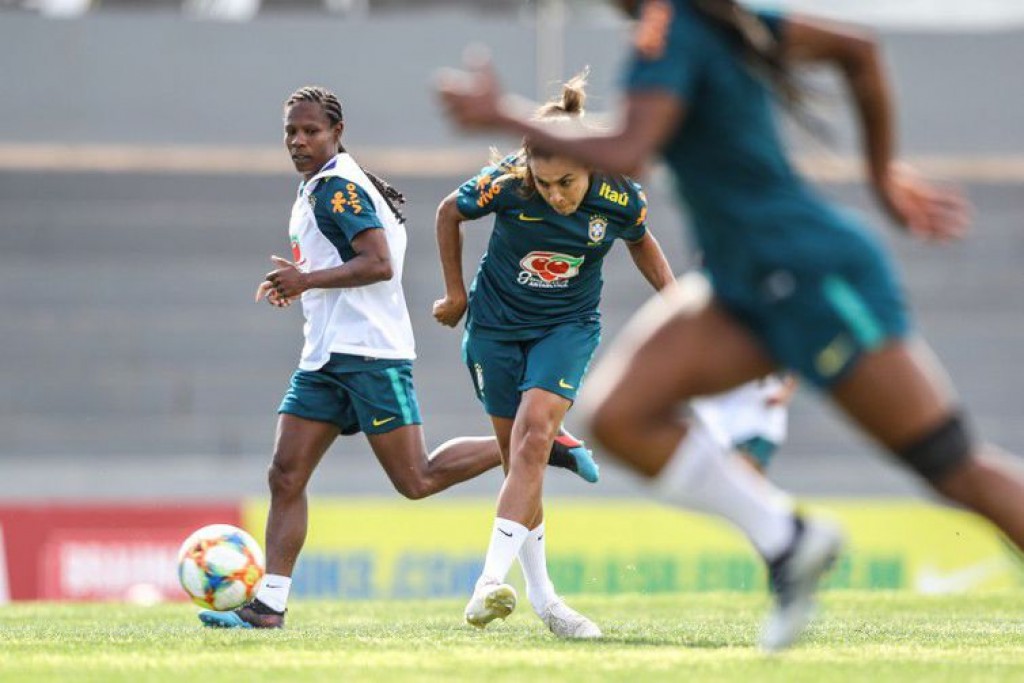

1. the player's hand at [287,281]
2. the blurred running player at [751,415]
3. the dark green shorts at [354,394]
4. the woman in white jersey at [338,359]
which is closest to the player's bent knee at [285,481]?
the woman in white jersey at [338,359]

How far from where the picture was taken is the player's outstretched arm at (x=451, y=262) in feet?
24.6

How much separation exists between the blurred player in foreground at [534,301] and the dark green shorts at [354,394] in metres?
0.37

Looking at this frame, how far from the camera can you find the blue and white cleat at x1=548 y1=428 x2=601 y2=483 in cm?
741

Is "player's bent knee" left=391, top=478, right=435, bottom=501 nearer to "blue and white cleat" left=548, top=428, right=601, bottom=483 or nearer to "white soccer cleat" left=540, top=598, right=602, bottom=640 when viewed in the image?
"blue and white cleat" left=548, top=428, right=601, bottom=483

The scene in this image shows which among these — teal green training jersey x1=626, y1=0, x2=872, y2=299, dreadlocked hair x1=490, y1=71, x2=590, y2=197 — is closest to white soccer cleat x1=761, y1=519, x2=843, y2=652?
teal green training jersey x1=626, y1=0, x2=872, y2=299

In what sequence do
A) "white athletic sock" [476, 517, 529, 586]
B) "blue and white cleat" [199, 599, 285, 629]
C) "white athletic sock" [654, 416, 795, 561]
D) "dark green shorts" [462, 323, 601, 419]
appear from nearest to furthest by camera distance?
"white athletic sock" [654, 416, 795, 561], "white athletic sock" [476, 517, 529, 586], "dark green shorts" [462, 323, 601, 419], "blue and white cleat" [199, 599, 285, 629]

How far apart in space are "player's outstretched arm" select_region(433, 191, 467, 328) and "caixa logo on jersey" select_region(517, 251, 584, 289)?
0.35 meters

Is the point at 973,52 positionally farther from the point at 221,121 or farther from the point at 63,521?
the point at 63,521

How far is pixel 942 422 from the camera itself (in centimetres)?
445

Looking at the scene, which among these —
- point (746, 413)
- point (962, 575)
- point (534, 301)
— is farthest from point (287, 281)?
point (962, 575)

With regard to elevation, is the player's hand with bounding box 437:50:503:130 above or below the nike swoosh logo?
above

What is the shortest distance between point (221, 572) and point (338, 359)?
109 centimetres

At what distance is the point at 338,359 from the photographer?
758 centimetres

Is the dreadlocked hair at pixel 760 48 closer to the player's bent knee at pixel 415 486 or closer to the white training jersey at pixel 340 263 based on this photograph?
the white training jersey at pixel 340 263
